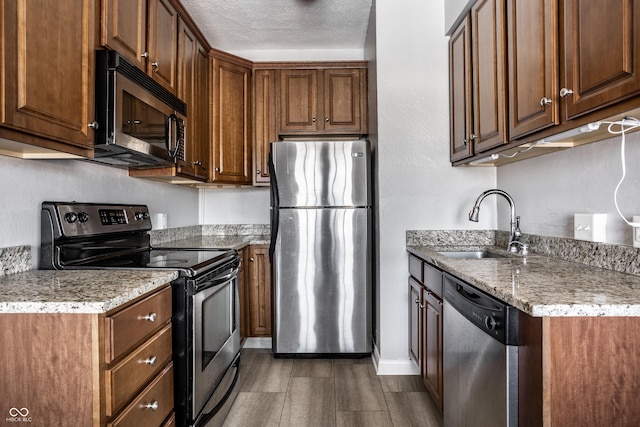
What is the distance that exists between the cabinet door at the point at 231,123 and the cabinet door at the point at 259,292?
62cm

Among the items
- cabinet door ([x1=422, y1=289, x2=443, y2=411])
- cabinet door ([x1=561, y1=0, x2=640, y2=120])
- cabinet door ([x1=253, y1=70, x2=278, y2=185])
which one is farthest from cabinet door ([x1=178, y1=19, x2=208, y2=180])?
cabinet door ([x1=561, y1=0, x2=640, y2=120])

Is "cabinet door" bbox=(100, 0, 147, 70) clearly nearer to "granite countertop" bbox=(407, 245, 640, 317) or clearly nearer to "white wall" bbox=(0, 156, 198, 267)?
"white wall" bbox=(0, 156, 198, 267)

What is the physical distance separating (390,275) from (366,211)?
0.49 meters

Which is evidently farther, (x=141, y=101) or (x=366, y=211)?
(x=366, y=211)

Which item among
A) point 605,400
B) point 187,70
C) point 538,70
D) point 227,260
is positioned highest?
point 187,70

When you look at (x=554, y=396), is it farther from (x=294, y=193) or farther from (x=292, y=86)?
(x=292, y=86)

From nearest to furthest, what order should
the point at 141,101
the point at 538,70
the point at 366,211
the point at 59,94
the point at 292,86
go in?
the point at 59,94
the point at 538,70
the point at 141,101
the point at 366,211
the point at 292,86

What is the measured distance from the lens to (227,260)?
7.41 ft

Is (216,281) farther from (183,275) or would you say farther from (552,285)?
(552,285)

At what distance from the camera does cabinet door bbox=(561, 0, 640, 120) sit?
113 centimetres

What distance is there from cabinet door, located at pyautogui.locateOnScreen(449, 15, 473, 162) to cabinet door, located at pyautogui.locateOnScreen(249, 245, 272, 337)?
1.57 metres

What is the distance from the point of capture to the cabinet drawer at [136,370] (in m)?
1.16

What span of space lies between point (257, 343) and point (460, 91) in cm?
233

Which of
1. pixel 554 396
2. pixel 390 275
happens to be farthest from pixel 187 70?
pixel 554 396
